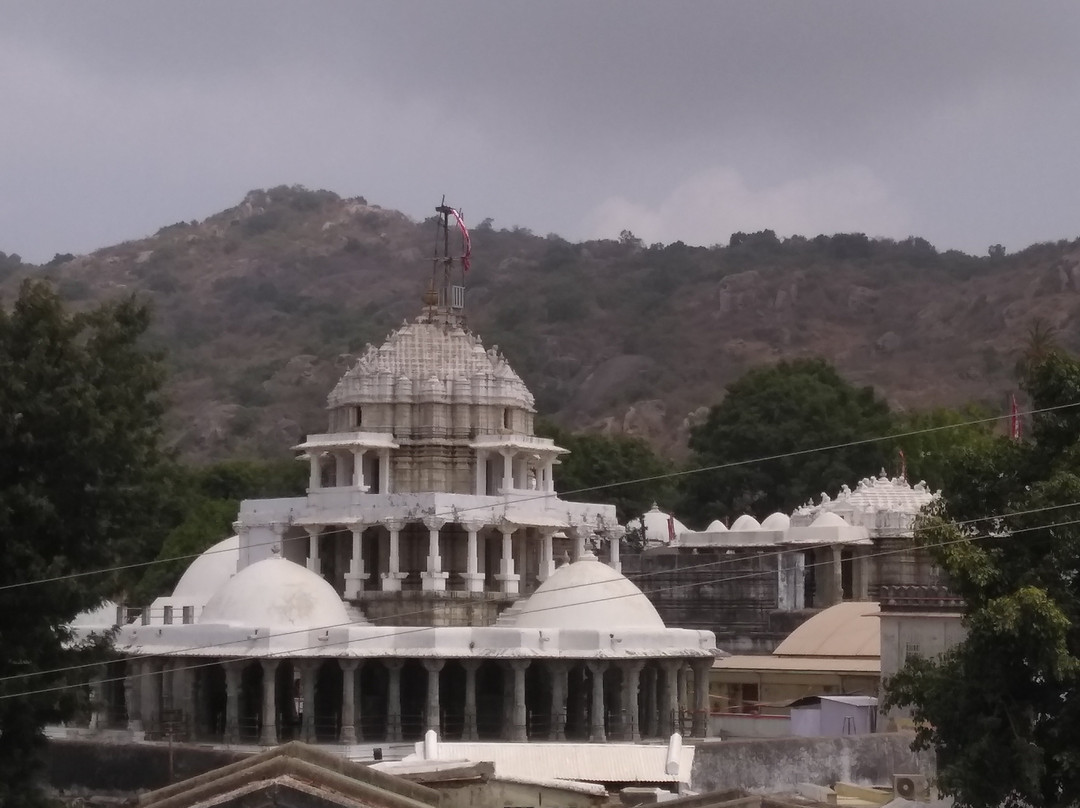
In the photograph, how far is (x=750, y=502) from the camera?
76000mm

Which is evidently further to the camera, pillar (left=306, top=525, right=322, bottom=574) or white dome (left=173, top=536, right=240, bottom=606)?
white dome (left=173, top=536, right=240, bottom=606)

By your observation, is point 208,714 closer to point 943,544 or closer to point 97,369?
point 97,369

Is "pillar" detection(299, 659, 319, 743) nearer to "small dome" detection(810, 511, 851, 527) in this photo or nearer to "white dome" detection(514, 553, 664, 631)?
"white dome" detection(514, 553, 664, 631)

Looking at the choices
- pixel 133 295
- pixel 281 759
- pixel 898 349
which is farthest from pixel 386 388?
pixel 898 349

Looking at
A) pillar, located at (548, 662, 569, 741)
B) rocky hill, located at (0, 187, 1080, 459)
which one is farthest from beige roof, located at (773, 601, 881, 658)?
rocky hill, located at (0, 187, 1080, 459)

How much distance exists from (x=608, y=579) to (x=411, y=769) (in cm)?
A: 1271

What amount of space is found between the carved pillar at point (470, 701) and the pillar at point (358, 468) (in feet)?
16.5

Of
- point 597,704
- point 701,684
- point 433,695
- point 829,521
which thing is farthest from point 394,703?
point 829,521

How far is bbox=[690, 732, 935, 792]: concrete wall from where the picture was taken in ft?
108

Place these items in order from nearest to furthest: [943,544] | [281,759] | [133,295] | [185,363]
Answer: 1. [281,759]
2. [943,544]
3. [133,295]
4. [185,363]

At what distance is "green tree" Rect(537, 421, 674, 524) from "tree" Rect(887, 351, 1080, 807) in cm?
4575

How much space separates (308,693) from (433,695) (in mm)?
2068

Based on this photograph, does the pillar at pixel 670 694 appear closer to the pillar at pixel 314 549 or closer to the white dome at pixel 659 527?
the pillar at pixel 314 549

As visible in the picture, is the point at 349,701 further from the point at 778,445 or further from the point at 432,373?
the point at 778,445
